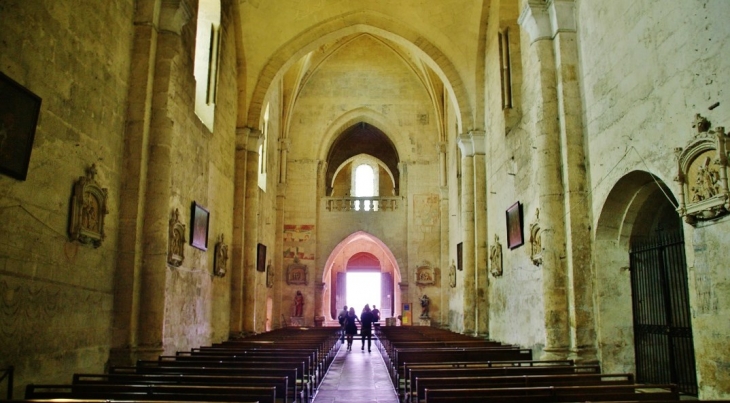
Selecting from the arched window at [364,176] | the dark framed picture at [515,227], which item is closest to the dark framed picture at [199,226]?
the dark framed picture at [515,227]

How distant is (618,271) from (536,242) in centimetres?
218

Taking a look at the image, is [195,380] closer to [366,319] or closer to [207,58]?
[207,58]

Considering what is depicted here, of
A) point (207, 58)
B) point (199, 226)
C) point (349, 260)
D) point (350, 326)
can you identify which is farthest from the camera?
point (349, 260)

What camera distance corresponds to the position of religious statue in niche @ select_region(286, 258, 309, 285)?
25.4m

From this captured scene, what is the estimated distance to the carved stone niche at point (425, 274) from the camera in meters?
25.5

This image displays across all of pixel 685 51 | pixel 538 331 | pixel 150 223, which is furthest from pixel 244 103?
pixel 685 51

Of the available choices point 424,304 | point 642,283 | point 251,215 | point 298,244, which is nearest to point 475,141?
point 251,215

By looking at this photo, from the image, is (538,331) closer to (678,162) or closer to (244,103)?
(678,162)

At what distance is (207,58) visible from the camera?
14.1m

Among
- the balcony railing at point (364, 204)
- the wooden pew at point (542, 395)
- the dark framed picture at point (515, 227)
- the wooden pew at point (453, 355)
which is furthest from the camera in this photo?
the balcony railing at point (364, 204)

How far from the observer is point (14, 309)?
6.66 m

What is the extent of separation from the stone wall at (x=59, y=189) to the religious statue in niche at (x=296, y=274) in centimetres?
1621

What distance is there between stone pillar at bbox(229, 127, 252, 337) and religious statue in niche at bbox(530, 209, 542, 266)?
8.12m

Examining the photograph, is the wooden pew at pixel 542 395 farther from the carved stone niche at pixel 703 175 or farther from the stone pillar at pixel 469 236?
the stone pillar at pixel 469 236
